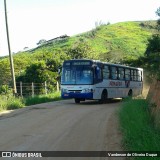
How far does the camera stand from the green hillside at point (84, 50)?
47.1 m

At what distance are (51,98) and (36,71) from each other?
506 inches

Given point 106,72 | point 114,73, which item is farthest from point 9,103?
point 114,73

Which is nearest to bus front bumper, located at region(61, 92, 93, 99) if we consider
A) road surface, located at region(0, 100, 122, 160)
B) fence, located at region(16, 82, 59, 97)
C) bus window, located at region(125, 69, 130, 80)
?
fence, located at region(16, 82, 59, 97)

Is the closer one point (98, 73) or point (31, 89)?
point (98, 73)

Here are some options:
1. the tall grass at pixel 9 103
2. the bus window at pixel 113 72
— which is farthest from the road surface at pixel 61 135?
the bus window at pixel 113 72

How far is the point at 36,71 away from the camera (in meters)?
45.2

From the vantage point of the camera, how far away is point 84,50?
6519 centimetres

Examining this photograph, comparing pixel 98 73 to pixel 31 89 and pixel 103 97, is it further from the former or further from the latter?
pixel 31 89

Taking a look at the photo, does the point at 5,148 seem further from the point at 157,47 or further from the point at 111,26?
the point at 111,26

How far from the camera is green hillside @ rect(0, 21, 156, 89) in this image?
47128 mm

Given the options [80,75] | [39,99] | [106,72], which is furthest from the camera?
[39,99]

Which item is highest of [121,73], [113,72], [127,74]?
[113,72]

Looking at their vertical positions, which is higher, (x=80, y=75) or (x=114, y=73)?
(x=80, y=75)

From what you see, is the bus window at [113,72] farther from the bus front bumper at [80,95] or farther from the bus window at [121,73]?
the bus front bumper at [80,95]
